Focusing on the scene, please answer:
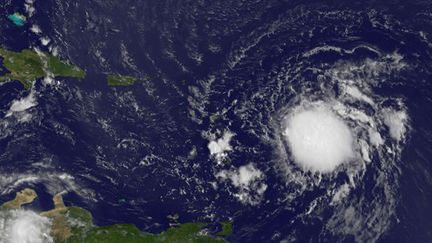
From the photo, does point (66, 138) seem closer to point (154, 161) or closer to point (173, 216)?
point (154, 161)

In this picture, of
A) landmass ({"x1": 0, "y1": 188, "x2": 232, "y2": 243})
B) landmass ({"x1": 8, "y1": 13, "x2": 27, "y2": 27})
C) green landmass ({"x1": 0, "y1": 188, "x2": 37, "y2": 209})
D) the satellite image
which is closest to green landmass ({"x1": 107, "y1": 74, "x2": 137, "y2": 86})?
the satellite image

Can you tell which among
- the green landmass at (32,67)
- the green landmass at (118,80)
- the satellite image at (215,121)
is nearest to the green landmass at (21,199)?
the satellite image at (215,121)

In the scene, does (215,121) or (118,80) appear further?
(118,80)

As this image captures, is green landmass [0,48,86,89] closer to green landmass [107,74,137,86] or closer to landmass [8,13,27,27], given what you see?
green landmass [107,74,137,86]

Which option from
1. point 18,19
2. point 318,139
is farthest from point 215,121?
point 18,19

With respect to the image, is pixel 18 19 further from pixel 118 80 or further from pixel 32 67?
pixel 118 80
